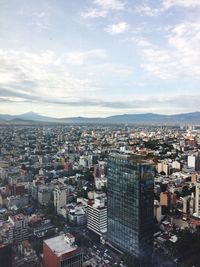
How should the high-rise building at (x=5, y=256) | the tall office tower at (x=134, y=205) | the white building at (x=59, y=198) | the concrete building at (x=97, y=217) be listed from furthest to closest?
the white building at (x=59, y=198) → the concrete building at (x=97, y=217) → the tall office tower at (x=134, y=205) → the high-rise building at (x=5, y=256)

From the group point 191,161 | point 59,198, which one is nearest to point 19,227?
point 59,198

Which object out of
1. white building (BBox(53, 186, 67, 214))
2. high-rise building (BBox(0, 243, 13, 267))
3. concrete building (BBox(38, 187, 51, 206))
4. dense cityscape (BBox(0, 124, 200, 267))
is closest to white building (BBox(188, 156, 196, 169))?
dense cityscape (BBox(0, 124, 200, 267))

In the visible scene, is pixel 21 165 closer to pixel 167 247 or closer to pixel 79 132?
pixel 167 247

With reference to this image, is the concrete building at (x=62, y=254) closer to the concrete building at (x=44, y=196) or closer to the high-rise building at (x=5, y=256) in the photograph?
the high-rise building at (x=5, y=256)

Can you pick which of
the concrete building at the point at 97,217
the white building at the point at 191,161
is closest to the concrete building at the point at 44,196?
the concrete building at the point at 97,217

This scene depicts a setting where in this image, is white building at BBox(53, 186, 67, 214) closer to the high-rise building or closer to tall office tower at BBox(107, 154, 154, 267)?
tall office tower at BBox(107, 154, 154, 267)

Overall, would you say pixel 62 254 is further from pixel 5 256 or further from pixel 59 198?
pixel 59 198

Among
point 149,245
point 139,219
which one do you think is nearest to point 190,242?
point 149,245

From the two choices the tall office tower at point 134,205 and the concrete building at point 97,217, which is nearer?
the tall office tower at point 134,205
